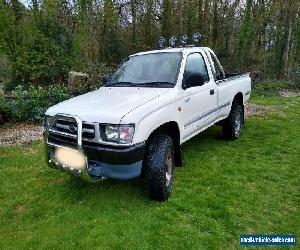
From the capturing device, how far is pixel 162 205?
4.29 metres

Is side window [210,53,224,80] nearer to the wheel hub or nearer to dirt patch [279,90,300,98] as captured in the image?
the wheel hub

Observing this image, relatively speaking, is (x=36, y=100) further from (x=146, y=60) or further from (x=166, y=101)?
(x=166, y=101)

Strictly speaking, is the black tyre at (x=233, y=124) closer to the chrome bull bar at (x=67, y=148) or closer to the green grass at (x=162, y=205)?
the green grass at (x=162, y=205)

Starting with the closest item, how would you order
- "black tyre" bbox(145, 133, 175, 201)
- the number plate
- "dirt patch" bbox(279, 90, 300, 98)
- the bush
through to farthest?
the number plate, "black tyre" bbox(145, 133, 175, 201), the bush, "dirt patch" bbox(279, 90, 300, 98)

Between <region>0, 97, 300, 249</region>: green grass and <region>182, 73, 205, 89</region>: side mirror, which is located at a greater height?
<region>182, 73, 205, 89</region>: side mirror

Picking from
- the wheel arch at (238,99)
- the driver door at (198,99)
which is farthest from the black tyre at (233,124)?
the driver door at (198,99)

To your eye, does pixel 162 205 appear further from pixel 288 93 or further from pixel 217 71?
pixel 288 93

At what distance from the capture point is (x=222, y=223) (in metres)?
3.97

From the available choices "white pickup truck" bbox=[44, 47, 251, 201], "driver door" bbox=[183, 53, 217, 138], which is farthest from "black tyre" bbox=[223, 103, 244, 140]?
"white pickup truck" bbox=[44, 47, 251, 201]

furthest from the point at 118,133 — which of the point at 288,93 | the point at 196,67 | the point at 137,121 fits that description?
the point at 288,93

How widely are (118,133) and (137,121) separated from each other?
0.81ft

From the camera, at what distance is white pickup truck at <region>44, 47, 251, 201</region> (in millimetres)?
3834

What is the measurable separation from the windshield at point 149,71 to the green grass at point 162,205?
4.79 ft

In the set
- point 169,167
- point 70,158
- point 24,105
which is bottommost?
point 169,167
